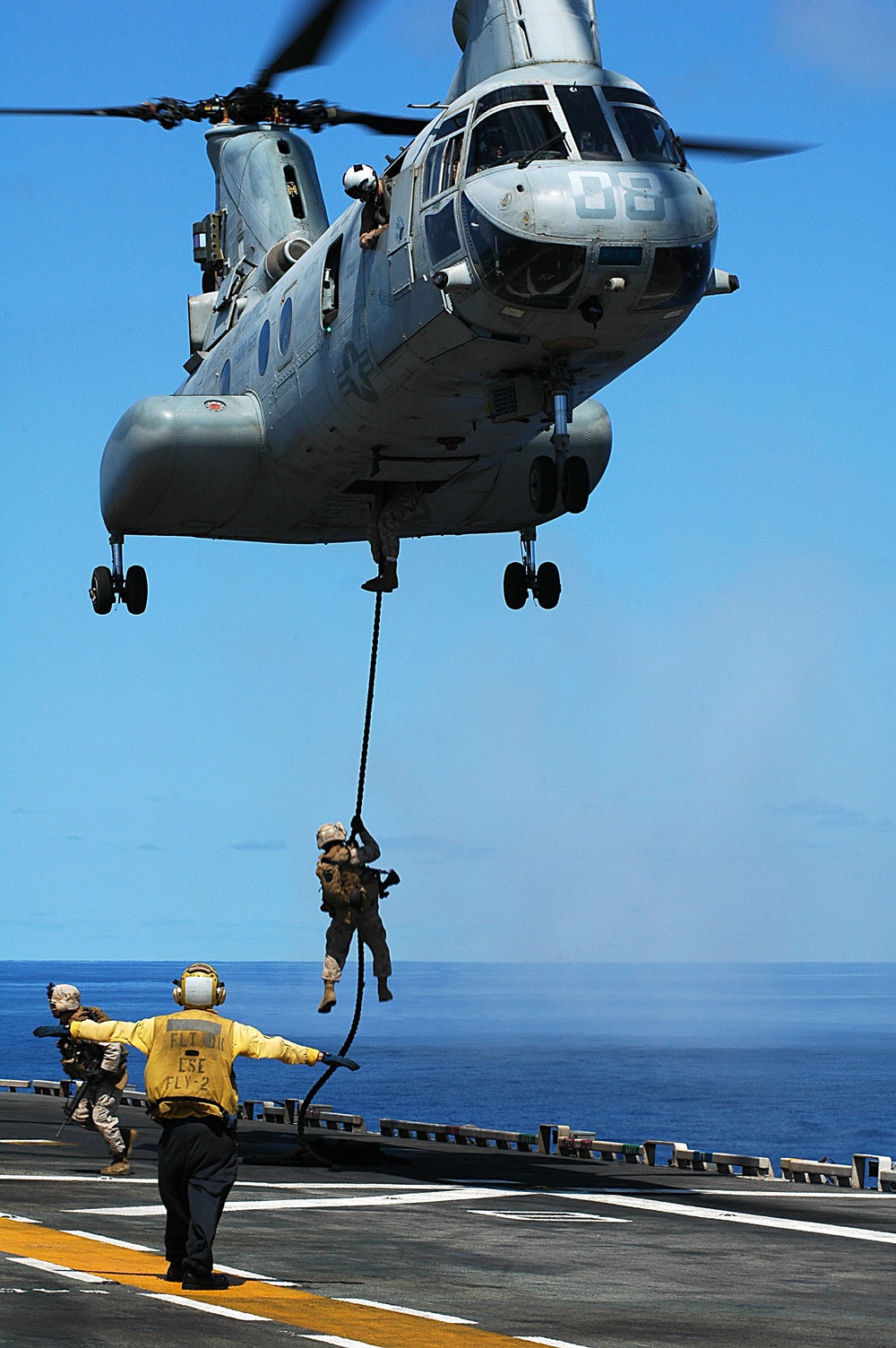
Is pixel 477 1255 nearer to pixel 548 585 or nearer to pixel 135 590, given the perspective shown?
pixel 548 585

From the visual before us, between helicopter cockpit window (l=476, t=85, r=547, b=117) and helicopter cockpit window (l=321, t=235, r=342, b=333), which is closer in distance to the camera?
helicopter cockpit window (l=476, t=85, r=547, b=117)

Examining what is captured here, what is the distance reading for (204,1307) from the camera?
33.7ft

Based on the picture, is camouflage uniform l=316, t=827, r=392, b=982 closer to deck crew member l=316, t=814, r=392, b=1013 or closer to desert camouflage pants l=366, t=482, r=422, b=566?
deck crew member l=316, t=814, r=392, b=1013

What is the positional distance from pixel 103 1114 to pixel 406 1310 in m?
9.29

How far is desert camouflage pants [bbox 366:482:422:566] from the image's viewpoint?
Result: 2058 centimetres

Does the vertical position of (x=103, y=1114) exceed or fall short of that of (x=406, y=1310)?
it exceeds it

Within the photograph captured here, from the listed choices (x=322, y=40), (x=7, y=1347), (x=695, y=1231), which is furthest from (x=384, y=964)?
(x=7, y=1347)

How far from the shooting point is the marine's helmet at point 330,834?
64.1ft

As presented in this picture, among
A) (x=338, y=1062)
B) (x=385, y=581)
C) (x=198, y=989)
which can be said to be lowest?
(x=338, y=1062)

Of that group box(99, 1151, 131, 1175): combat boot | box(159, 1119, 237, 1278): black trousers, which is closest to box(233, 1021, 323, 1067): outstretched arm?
box(159, 1119, 237, 1278): black trousers

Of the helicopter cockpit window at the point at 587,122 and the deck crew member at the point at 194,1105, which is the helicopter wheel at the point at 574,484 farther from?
the deck crew member at the point at 194,1105

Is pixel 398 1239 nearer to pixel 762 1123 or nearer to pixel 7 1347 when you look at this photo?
pixel 7 1347

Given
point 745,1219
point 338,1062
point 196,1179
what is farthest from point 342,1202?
point 196,1179

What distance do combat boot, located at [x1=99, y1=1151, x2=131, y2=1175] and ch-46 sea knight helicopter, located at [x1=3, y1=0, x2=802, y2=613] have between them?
761 centimetres
